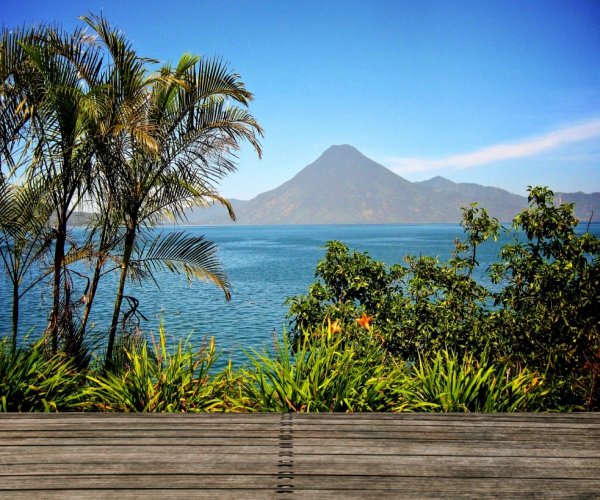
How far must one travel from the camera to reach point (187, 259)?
7008 millimetres

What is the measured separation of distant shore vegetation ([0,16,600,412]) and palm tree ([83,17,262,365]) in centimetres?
2

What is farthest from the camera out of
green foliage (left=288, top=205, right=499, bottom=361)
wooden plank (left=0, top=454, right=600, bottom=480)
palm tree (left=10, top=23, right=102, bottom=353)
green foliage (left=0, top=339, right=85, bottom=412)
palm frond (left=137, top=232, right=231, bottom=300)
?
palm frond (left=137, top=232, right=231, bottom=300)

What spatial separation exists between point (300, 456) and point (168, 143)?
5.11 m

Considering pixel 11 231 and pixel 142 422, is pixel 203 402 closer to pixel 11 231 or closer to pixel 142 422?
pixel 142 422

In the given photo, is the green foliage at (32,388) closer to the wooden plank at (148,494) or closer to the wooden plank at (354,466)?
the wooden plank at (354,466)

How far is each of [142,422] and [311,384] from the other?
1361 mm

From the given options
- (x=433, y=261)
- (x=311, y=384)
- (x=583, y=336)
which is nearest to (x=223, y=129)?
(x=433, y=261)

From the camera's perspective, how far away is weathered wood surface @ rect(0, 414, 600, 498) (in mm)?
2139

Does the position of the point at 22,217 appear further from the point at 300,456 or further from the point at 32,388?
the point at 300,456

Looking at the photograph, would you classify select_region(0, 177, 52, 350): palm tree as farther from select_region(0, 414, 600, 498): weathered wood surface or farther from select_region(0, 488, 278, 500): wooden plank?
select_region(0, 488, 278, 500): wooden plank

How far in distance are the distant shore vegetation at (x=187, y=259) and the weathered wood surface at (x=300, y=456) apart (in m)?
1.06

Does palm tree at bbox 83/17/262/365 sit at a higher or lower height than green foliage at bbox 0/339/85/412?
higher

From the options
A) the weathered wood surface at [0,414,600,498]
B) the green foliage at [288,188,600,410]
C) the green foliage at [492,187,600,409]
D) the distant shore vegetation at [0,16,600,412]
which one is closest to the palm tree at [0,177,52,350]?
the distant shore vegetation at [0,16,600,412]

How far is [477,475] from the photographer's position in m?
2.26
